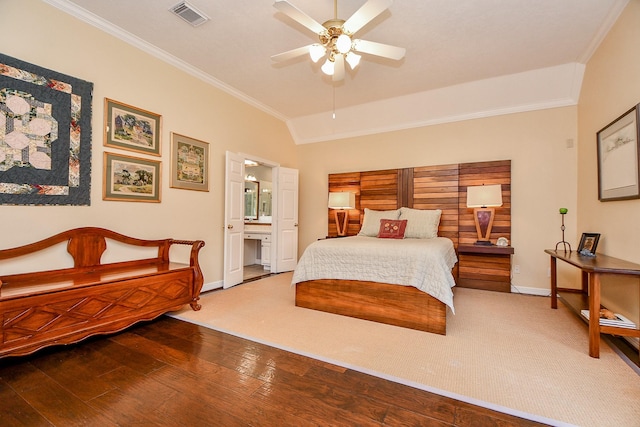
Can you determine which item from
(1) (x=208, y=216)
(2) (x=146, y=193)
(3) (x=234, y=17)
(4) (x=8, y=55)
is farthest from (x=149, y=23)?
(1) (x=208, y=216)

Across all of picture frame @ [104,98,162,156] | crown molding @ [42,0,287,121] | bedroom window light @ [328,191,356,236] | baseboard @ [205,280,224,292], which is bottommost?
baseboard @ [205,280,224,292]

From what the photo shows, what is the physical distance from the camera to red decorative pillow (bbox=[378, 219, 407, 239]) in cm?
407

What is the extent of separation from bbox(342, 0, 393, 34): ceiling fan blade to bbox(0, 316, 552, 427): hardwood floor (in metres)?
2.63

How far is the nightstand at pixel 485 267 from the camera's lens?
3.98 metres

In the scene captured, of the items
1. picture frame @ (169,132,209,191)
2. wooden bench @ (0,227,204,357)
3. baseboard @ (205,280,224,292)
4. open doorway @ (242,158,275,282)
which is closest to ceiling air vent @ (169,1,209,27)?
picture frame @ (169,132,209,191)

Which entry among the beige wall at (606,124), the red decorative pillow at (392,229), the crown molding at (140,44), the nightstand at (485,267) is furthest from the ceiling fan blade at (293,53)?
the nightstand at (485,267)

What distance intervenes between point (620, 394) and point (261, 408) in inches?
85.3

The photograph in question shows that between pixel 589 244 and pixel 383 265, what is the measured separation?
88.3 inches

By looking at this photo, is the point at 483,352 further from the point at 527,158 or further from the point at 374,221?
the point at 527,158

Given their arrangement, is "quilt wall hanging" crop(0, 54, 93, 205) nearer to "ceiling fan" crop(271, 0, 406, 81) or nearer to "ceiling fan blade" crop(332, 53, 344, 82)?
"ceiling fan" crop(271, 0, 406, 81)

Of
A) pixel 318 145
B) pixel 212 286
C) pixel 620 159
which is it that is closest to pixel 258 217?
pixel 318 145

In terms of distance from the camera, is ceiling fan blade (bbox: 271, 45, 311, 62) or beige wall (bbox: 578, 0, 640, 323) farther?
ceiling fan blade (bbox: 271, 45, 311, 62)

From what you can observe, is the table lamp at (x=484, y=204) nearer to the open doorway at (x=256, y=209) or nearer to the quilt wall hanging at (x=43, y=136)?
the open doorway at (x=256, y=209)

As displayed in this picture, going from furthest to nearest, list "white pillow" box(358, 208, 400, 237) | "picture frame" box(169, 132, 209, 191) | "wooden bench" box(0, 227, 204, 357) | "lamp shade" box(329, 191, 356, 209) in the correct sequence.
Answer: "lamp shade" box(329, 191, 356, 209), "white pillow" box(358, 208, 400, 237), "picture frame" box(169, 132, 209, 191), "wooden bench" box(0, 227, 204, 357)
